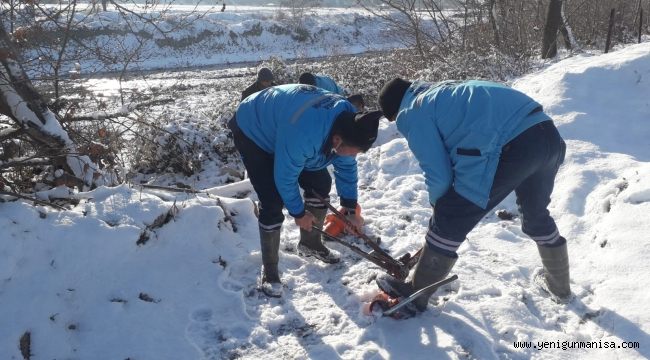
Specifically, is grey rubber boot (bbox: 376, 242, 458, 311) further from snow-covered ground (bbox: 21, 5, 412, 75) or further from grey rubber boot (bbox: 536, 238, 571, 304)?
snow-covered ground (bbox: 21, 5, 412, 75)

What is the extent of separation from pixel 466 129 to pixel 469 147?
0.35ft

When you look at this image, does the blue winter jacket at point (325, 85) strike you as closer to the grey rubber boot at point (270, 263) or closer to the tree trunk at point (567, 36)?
the grey rubber boot at point (270, 263)

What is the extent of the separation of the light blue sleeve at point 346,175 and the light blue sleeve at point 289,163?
0.67 m

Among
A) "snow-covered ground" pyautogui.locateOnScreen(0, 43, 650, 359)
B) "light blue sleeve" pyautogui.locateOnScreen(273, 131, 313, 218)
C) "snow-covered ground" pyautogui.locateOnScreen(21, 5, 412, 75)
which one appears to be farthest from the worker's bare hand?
"snow-covered ground" pyautogui.locateOnScreen(21, 5, 412, 75)

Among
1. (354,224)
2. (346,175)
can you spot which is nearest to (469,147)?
(346,175)

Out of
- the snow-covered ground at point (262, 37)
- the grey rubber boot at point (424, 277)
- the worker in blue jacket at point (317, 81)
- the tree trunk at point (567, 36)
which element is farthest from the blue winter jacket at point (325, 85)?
the snow-covered ground at point (262, 37)

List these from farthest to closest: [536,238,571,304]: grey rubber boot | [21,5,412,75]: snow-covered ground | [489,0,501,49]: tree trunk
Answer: [21,5,412,75]: snow-covered ground
[489,0,501,49]: tree trunk
[536,238,571,304]: grey rubber boot

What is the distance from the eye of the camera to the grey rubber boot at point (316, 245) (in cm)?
417

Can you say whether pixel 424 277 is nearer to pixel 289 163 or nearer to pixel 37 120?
pixel 289 163

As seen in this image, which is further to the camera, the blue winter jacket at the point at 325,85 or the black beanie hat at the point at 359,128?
the blue winter jacket at the point at 325,85

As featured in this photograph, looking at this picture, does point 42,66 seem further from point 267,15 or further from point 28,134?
point 267,15

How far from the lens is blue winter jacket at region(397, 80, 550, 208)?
276cm

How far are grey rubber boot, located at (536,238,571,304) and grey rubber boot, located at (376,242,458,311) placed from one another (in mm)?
675

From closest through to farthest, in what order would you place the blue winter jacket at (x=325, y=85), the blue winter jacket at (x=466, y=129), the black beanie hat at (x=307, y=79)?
the blue winter jacket at (x=466, y=129)
the black beanie hat at (x=307, y=79)
the blue winter jacket at (x=325, y=85)
